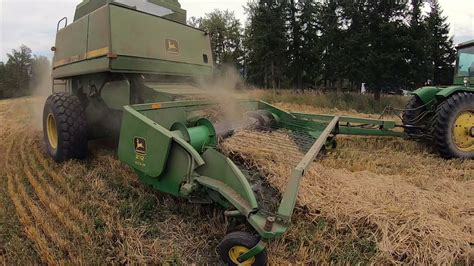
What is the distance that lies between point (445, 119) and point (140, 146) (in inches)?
142

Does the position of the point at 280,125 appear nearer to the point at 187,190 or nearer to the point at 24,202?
the point at 187,190

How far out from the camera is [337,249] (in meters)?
2.04

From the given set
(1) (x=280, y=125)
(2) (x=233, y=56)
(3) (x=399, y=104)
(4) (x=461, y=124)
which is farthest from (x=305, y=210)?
(2) (x=233, y=56)

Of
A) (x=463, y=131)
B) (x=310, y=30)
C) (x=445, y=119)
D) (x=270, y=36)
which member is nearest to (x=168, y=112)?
(x=445, y=119)

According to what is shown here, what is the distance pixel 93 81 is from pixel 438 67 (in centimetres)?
2611

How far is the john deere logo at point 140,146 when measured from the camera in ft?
8.05

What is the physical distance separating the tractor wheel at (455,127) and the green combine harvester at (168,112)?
0.01m

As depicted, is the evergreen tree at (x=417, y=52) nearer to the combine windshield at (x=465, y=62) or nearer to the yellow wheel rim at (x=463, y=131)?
the combine windshield at (x=465, y=62)

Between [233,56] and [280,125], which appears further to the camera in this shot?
[233,56]

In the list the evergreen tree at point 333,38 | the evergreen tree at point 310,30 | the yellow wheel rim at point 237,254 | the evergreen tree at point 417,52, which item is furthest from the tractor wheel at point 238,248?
the evergreen tree at point 310,30

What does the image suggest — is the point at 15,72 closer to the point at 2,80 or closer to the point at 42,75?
the point at 2,80

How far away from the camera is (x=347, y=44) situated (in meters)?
15.9

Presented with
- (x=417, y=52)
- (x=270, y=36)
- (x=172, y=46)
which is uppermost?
(x=270, y=36)

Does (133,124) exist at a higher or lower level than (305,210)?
higher
